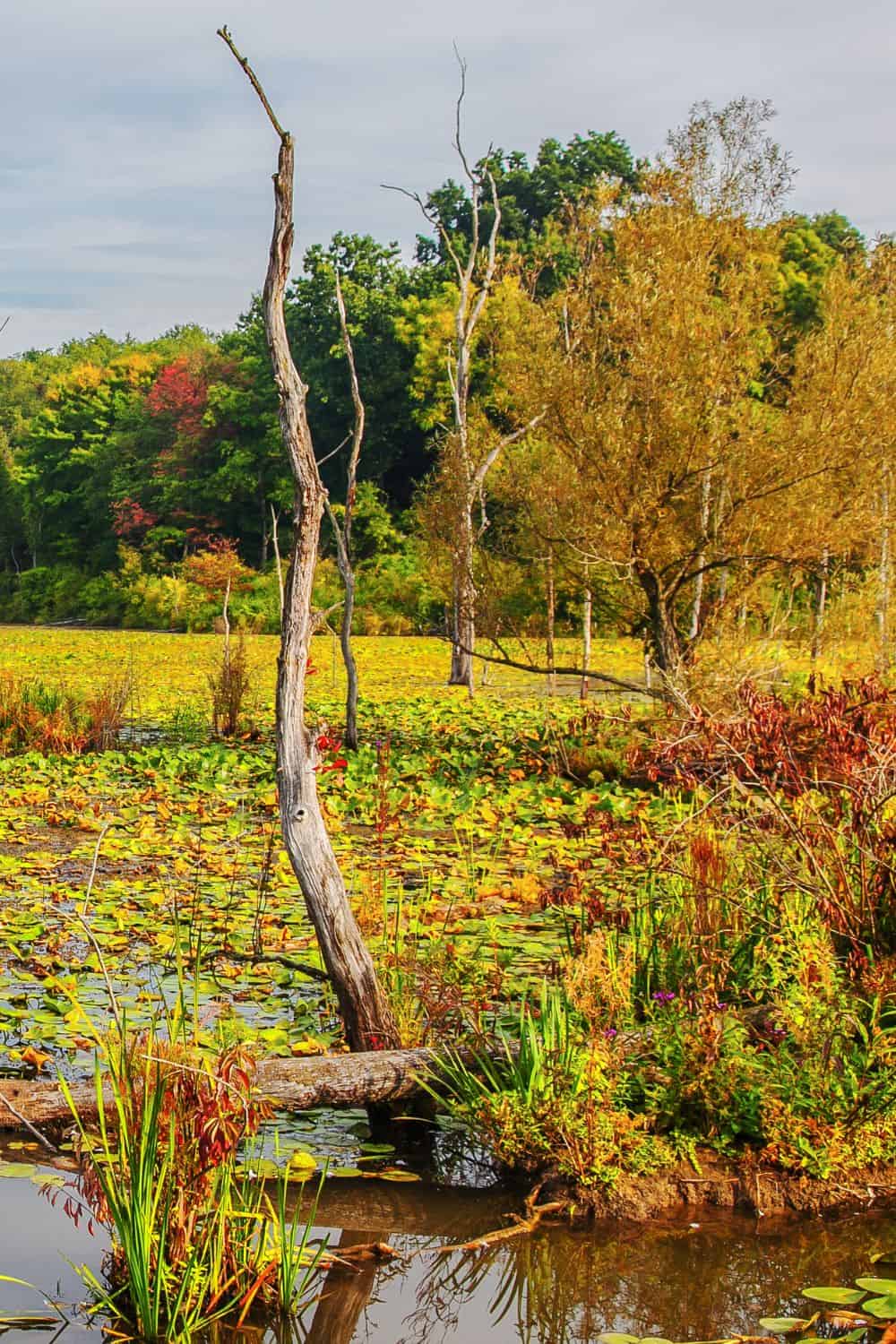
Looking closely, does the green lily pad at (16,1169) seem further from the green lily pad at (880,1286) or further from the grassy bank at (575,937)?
the green lily pad at (880,1286)

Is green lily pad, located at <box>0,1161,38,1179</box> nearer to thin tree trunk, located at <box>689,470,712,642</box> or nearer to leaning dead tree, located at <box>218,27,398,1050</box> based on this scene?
leaning dead tree, located at <box>218,27,398,1050</box>

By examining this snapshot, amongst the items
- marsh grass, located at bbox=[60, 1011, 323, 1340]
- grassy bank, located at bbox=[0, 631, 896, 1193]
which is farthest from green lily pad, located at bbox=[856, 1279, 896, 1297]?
marsh grass, located at bbox=[60, 1011, 323, 1340]

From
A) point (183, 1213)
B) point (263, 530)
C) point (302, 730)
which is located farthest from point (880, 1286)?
point (263, 530)

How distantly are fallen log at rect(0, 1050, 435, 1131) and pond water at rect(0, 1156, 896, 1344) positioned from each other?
257 millimetres

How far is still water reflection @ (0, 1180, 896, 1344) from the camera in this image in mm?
3482

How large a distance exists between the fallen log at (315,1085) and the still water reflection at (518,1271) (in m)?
0.27

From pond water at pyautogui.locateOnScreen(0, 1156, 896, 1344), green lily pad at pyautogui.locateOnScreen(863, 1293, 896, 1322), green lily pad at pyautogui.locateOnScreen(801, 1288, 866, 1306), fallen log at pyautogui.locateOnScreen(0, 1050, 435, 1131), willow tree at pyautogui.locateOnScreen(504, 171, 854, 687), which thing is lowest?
pond water at pyautogui.locateOnScreen(0, 1156, 896, 1344)

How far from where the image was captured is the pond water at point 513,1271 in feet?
11.4

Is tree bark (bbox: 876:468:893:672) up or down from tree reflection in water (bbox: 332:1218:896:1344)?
up

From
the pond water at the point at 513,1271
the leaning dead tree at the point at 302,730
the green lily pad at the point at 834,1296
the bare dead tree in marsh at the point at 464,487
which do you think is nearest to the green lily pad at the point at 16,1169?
the pond water at the point at 513,1271

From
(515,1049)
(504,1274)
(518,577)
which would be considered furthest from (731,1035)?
(518,577)

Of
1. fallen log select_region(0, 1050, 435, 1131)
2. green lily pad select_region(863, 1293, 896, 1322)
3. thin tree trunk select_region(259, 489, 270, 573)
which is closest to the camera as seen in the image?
green lily pad select_region(863, 1293, 896, 1322)

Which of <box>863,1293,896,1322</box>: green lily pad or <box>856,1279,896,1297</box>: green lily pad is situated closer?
<box>863,1293,896,1322</box>: green lily pad

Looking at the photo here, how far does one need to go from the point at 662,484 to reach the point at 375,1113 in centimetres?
820
